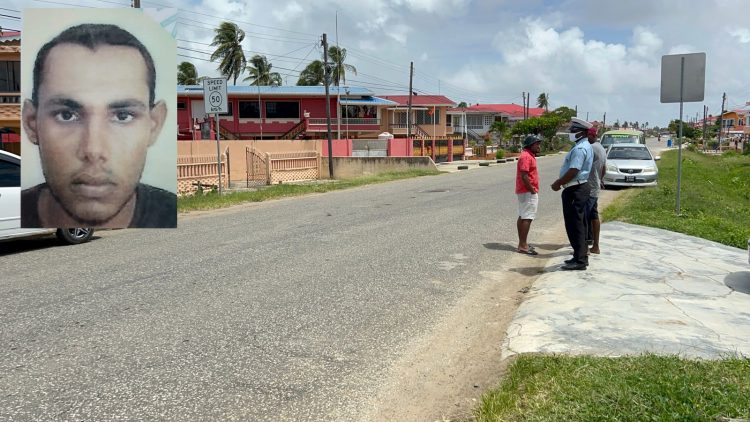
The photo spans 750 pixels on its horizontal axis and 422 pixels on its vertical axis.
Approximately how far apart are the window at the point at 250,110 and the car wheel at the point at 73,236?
4082cm

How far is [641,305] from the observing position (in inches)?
236

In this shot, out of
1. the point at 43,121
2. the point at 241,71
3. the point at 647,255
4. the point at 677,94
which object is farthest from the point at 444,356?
the point at 241,71

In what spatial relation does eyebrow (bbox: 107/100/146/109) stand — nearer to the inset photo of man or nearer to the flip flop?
the inset photo of man

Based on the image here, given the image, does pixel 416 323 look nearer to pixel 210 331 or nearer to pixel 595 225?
pixel 210 331

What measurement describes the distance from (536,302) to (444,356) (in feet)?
5.39

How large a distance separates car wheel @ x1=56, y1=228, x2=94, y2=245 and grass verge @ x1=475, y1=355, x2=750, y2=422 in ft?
24.7

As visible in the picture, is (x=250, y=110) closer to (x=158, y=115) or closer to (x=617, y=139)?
(x=617, y=139)

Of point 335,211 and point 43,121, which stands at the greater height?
point 43,121

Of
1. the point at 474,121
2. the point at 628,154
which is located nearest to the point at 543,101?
the point at 474,121

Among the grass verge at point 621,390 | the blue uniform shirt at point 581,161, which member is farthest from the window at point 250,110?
the grass verge at point 621,390

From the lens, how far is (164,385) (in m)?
4.20

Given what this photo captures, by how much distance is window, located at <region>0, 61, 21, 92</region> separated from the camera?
25438 millimetres

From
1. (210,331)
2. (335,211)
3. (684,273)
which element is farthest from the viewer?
(335,211)

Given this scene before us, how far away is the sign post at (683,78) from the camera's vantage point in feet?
36.4
